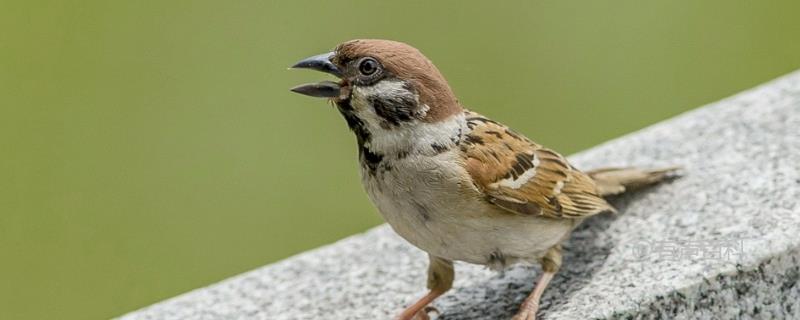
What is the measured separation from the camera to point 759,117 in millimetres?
4180

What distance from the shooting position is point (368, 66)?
125 inches

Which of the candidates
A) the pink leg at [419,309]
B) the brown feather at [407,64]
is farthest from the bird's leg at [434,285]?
the brown feather at [407,64]

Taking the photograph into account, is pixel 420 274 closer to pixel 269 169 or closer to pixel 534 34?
pixel 269 169

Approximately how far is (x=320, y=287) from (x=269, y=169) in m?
3.44

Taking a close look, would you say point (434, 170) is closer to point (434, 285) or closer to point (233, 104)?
point (434, 285)

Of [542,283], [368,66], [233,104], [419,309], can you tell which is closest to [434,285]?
[419,309]

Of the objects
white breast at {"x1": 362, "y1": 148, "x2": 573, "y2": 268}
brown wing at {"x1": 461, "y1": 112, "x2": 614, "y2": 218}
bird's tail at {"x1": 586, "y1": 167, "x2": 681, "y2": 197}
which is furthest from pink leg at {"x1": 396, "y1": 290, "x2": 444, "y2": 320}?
bird's tail at {"x1": 586, "y1": 167, "x2": 681, "y2": 197}

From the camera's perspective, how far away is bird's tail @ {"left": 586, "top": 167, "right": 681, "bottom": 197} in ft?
12.6

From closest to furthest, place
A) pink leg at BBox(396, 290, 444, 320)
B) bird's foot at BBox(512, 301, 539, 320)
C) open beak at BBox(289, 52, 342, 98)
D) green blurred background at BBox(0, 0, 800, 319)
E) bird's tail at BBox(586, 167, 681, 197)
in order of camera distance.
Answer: open beak at BBox(289, 52, 342, 98) < bird's foot at BBox(512, 301, 539, 320) < pink leg at BBox(396, 290, 444, 320) < bird's tail at BBox(586, 167, 681, 197) < green blurred background at BBox(0, 0, 800, 319)

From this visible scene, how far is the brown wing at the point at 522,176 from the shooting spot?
11.0 ft

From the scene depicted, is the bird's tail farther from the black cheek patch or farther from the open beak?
the open beak

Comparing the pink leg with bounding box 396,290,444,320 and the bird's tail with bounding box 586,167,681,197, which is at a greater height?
the bird's tail with bounding box 586,167,681,197

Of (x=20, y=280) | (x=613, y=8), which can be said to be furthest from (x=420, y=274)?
(x=613, y=8)

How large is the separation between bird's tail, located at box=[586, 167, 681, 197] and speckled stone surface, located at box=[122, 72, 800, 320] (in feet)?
0.12
